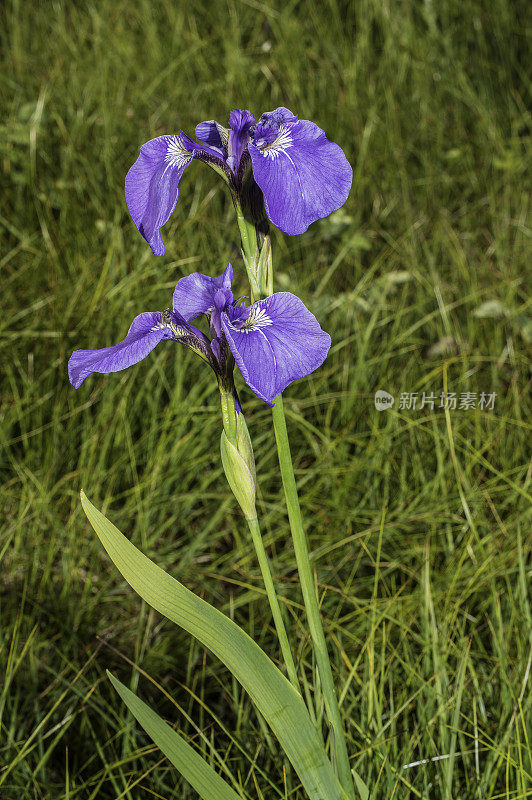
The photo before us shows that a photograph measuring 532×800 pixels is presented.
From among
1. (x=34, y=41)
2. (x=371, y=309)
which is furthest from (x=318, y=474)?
(x=34, y=41)

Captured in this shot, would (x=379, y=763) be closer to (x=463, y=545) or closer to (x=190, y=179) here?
(x=463, y=545)

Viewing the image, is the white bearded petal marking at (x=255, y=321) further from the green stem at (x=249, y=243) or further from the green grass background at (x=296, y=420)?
the green grass background at (x=296, y=420)

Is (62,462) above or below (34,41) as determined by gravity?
below

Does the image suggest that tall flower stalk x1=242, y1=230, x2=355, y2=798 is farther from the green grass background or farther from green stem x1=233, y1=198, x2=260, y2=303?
the green grass background

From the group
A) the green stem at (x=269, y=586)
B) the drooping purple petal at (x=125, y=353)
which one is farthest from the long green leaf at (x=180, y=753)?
the drooping purple petal at (x=125, y=353)

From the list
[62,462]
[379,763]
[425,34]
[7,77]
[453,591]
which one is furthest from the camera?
[425,34]

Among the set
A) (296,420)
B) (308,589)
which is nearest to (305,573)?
(308,589)

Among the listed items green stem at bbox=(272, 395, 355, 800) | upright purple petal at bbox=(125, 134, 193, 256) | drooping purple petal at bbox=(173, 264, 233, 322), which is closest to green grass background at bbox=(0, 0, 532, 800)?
green stem at bbox=(272, 395, 355, 800)
